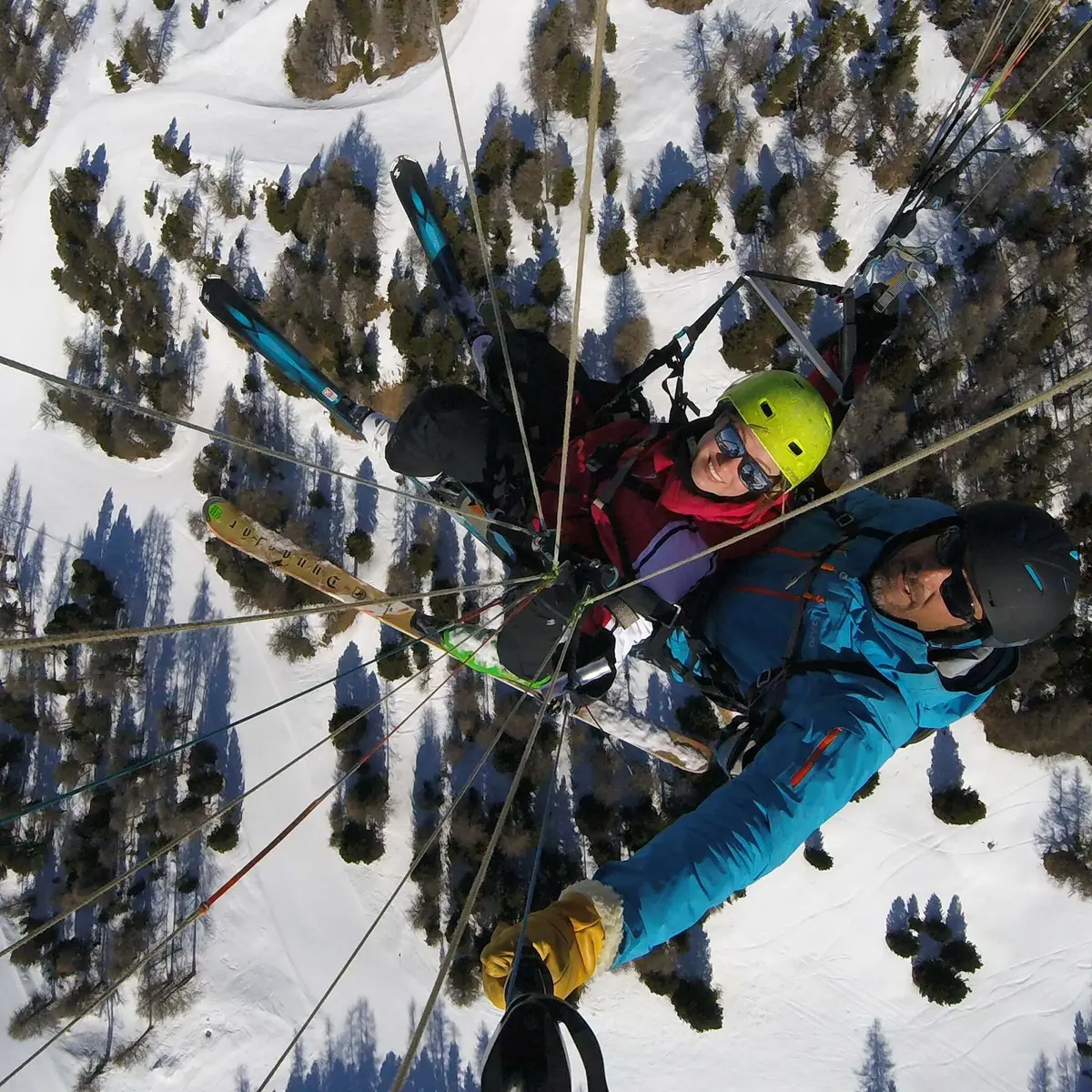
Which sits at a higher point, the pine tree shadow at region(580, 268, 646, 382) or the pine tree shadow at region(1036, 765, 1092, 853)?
the pine tree shadow at region(580, 268, 646, 382)

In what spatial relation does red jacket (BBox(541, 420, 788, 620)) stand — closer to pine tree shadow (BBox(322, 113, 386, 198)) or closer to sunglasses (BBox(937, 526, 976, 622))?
sunglasses (BBox(937, 526, 976, 622))

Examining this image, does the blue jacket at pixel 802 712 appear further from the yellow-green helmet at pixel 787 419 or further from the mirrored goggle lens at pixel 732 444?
the mirrored goggle lens at pixel 732 444

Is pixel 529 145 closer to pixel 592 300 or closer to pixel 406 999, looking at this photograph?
pixel 592 300

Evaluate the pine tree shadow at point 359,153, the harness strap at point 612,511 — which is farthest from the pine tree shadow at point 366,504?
the harness strap at point 612,511

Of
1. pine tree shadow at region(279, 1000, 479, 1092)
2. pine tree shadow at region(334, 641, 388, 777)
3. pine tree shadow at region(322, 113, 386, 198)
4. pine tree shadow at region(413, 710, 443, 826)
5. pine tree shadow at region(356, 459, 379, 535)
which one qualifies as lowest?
pine tree shadow at region(279, 1000, 479, 1092)

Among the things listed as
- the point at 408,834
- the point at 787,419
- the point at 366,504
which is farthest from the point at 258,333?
the point at 408,834

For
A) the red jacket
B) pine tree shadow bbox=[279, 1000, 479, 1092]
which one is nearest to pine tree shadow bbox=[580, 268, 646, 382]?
the red jacket
